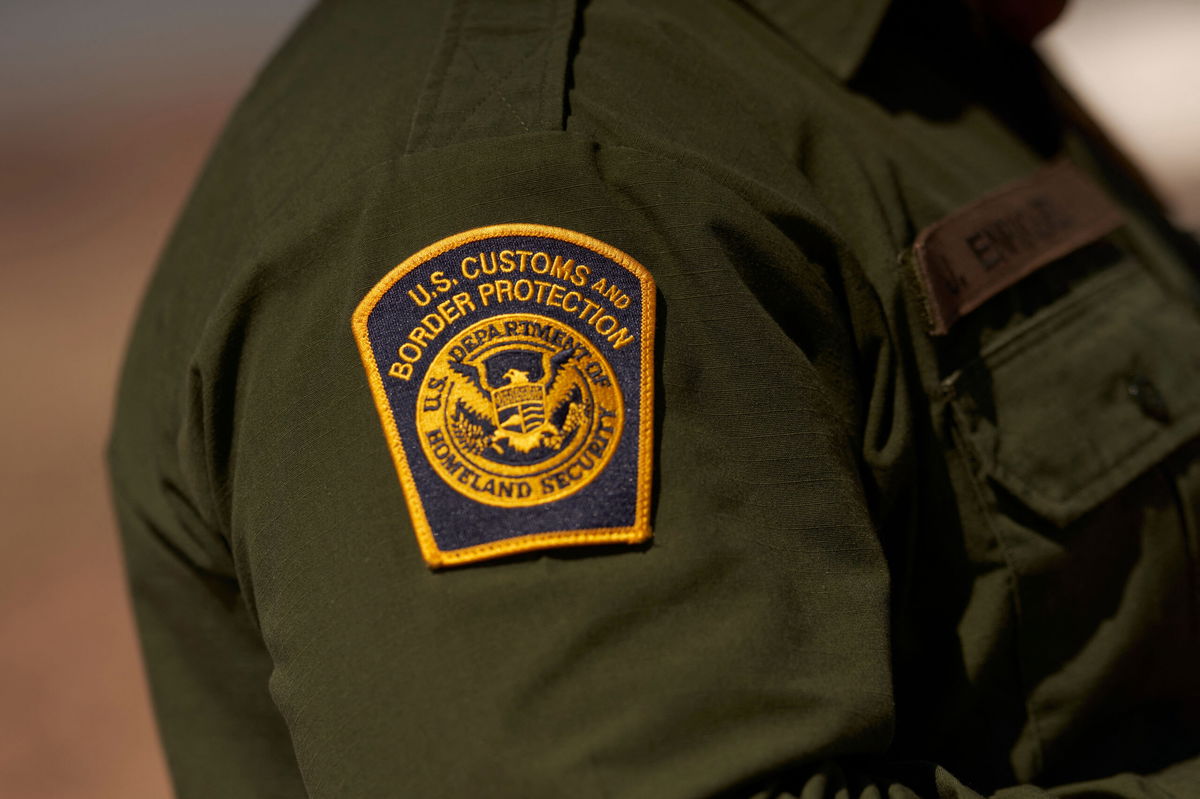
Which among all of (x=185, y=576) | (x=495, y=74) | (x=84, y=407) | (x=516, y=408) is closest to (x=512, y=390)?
(x=516, y=408)

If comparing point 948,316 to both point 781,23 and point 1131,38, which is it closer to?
point 781,23

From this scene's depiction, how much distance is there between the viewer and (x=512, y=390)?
69cm

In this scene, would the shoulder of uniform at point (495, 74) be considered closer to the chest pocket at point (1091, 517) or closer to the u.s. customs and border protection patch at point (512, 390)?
the u.s. customs and border protection patch at point (512, 390)

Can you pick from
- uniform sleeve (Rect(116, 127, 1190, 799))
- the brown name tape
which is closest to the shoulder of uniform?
uniform sleeve (Rect(116, 127, 1190, 799))

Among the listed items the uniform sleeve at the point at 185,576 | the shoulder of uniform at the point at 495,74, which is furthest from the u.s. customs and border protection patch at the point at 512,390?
the uniform sleeve at the point at 185,576

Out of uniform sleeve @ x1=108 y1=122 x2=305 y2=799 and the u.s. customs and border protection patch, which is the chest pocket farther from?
uniform sleeve @ x1=108 y1=122 x2=305 y2=799

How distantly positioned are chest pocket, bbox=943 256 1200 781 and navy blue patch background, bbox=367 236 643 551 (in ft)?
1.23

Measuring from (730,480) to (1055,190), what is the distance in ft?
2.08

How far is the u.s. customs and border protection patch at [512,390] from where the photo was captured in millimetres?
693

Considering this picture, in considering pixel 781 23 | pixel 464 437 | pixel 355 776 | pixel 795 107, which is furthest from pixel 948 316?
pixel 355 776

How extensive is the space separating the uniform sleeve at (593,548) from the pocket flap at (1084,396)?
16 cm

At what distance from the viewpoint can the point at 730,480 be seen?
0.74m

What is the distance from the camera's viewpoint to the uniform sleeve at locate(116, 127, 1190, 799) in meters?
0.68

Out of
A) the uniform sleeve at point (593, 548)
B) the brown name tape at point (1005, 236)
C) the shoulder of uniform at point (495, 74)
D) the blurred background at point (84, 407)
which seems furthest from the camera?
the blurred background at point (84, 407)
